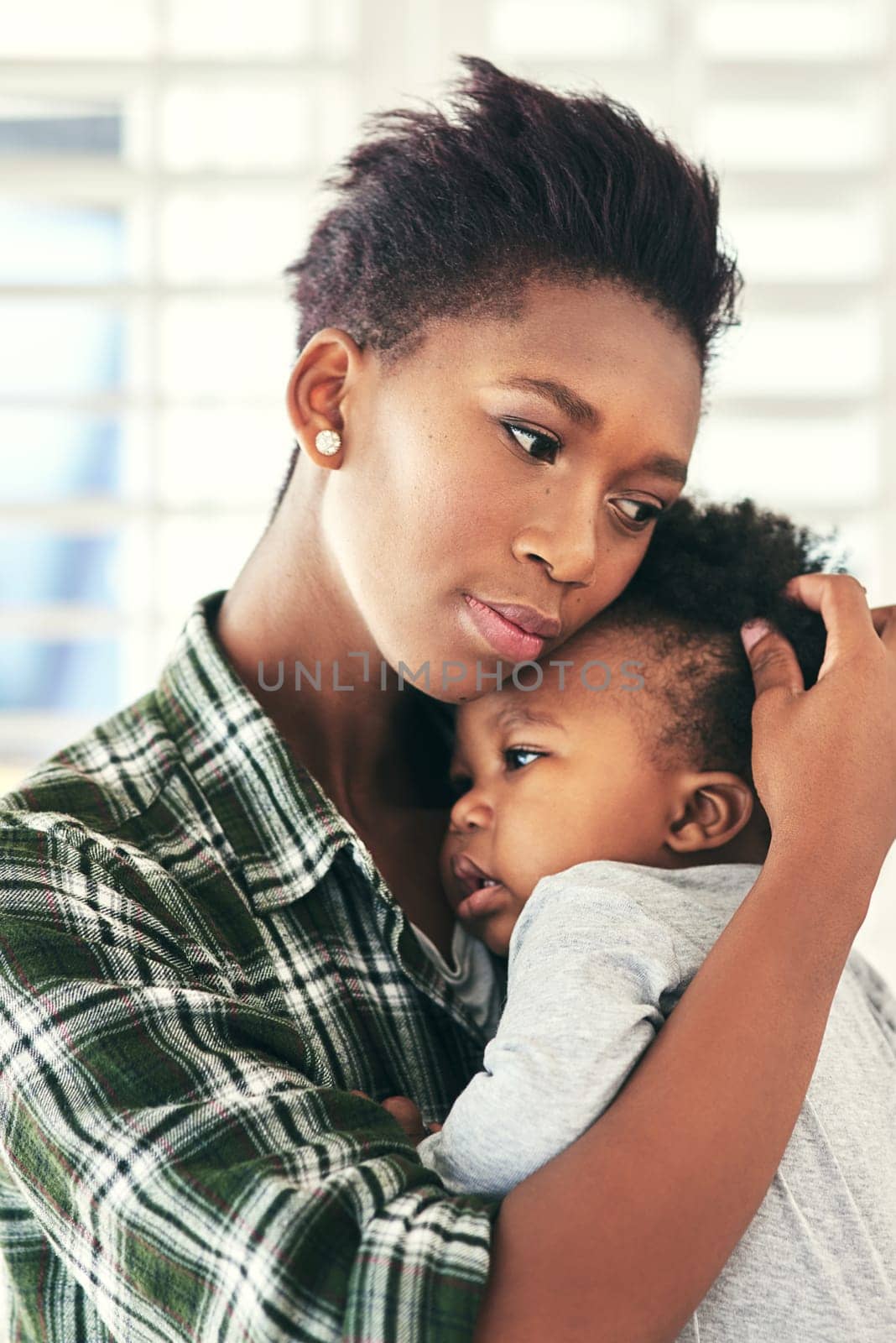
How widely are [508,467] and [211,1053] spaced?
51 centimetres

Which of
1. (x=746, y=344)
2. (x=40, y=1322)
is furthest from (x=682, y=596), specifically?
(x=746, y=344)

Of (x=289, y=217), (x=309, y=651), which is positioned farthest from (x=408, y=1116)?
(x=289, y=217)

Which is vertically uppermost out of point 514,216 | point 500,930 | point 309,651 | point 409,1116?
point 514,216

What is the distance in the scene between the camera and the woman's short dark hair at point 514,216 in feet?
3.59

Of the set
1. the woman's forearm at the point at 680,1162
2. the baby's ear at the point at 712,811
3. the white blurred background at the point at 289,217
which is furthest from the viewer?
the white blurred background at the point at 289,217

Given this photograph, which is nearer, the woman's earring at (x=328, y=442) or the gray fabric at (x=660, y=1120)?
the gray fabric at (x=660, y=1120)

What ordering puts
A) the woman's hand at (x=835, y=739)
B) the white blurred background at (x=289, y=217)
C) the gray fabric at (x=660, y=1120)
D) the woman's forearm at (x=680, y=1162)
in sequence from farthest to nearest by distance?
the white blurred background at (x=289, y=217) → the woman's hand at (x=835, y=739) → the gray fabric at (x=660, y=1120) → the woman's forearm at (x=680, y=1162)

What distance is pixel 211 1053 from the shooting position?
0.85 meters

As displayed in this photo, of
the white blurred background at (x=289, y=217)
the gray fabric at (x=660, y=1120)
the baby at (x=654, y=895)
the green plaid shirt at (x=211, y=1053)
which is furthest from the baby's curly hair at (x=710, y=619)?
the white blurred background at (x=289, y=217)

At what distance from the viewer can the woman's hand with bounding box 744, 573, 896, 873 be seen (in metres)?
0.95

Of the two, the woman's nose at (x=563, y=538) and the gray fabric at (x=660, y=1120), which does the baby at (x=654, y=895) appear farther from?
the woman's nose at (x=563, y=538)

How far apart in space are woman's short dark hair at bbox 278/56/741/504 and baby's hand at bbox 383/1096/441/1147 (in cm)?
63

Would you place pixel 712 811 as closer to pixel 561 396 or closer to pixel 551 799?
pixel 551 799

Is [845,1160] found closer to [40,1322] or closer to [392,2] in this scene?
[40,1322]
